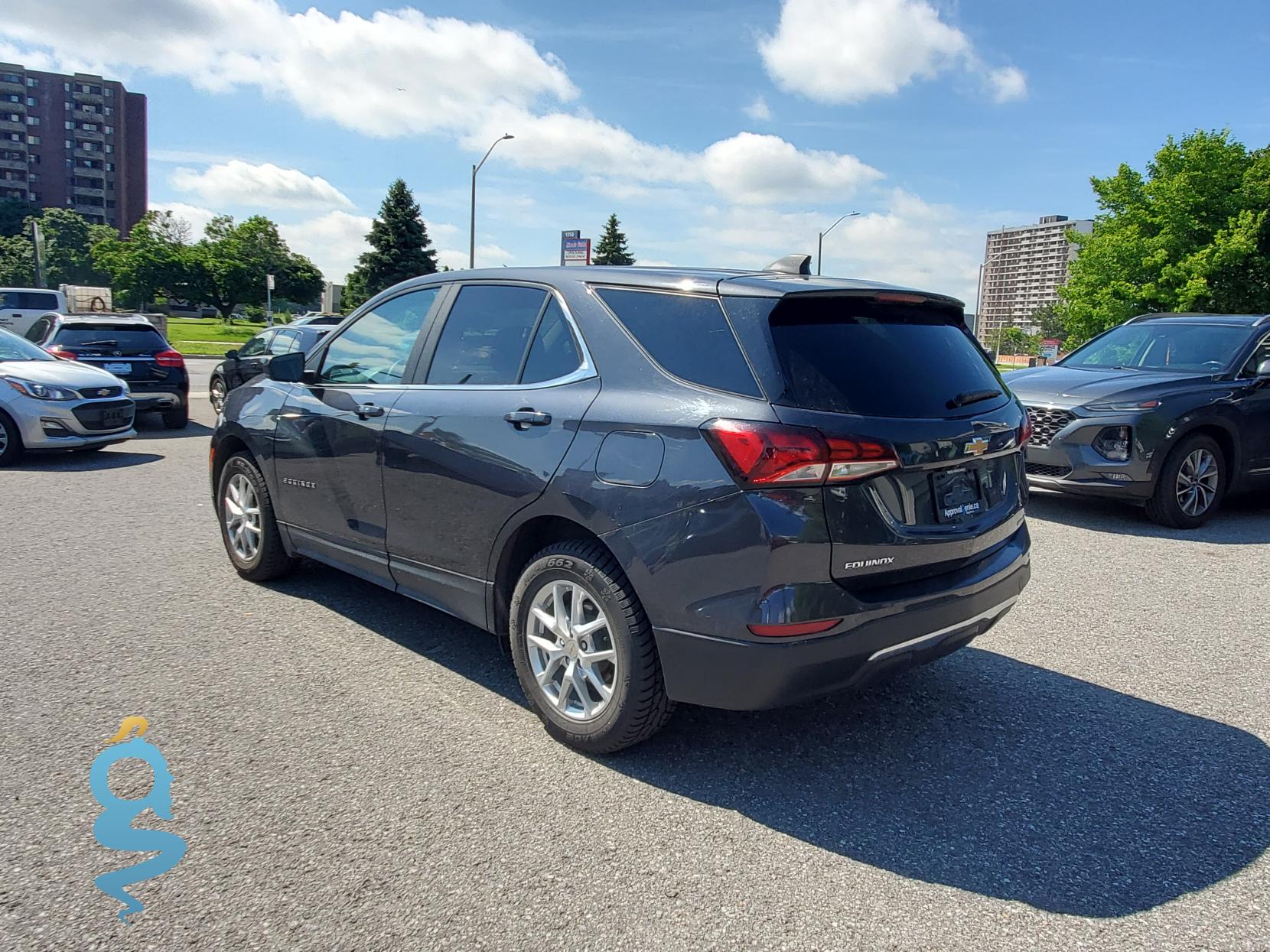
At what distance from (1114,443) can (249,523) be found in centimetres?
649

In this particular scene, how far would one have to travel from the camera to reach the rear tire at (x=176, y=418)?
12859mm

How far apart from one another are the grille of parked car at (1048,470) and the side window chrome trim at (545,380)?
5.34 meters

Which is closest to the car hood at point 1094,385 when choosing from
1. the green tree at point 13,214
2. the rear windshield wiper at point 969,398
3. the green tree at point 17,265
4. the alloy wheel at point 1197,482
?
the alloy wheel at point 1197,482

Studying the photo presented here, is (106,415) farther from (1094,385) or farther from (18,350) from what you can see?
(1094,385)

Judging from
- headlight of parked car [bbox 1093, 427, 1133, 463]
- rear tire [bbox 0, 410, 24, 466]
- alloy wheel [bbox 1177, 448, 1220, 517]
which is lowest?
rear tire [bbox 0, 410, 24, 466]

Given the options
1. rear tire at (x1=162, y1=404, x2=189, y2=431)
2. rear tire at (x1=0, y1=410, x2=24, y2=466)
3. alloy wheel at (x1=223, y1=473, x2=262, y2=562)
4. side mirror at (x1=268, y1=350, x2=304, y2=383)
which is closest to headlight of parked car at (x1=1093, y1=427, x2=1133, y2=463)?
side mirror at (x1=268, y1=350, x2=304, y2=383)

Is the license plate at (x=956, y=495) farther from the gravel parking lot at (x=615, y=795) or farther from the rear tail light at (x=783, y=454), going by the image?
the gravel parking lot at (x=615, y=795)

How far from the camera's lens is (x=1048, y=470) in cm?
748

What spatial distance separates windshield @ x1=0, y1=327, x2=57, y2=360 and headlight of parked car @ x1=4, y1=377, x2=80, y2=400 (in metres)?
0.77

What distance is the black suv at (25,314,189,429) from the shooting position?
1227cm

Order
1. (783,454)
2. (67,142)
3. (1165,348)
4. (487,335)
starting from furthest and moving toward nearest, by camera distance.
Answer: (67,142) < (1165,348) < (487,335) < (783,454)

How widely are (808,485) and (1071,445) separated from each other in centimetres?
555

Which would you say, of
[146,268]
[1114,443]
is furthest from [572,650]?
[146,268]

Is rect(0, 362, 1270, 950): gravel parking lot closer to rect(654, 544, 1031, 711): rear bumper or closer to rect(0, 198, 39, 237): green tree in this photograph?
rect(654, 544, 1031, 711): rear bumper
